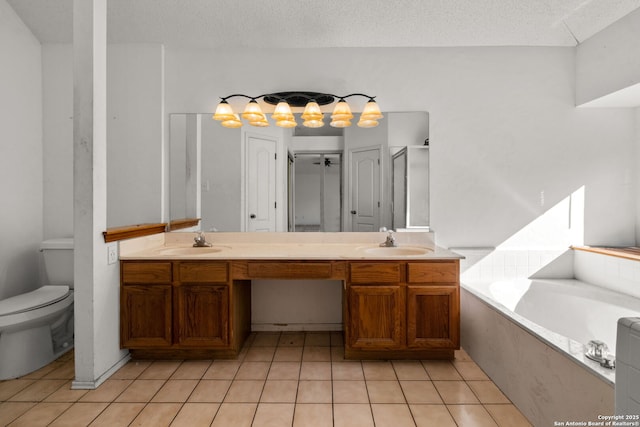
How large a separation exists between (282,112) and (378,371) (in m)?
1.88

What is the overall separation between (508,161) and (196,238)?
8.12 ft

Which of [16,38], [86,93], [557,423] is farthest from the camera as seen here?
[16,38]

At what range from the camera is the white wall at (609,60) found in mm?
2188

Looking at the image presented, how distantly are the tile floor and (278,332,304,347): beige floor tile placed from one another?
183 mm

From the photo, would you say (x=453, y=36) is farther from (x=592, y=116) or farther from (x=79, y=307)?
(x=79, y=307)

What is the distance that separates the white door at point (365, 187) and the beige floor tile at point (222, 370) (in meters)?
1.29

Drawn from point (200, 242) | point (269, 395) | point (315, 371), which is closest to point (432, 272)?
point (315, 371)

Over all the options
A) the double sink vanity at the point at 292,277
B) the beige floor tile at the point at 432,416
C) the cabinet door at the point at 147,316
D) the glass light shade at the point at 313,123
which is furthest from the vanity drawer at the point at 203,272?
the beige floor tile at the point at 432,416

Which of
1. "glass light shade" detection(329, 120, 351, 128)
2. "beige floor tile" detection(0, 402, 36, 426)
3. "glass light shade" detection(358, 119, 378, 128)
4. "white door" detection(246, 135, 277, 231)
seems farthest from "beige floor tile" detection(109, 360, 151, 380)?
"glass light shade" detection(358, 119, 378, 128)

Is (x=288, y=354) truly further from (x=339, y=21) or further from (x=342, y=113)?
(x=339, y=21)

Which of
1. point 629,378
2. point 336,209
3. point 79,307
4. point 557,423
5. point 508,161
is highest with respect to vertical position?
point 508,161

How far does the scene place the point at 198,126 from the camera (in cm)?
267

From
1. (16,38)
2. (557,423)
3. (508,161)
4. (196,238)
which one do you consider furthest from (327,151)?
(16,38)

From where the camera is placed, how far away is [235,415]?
165 centimetres
